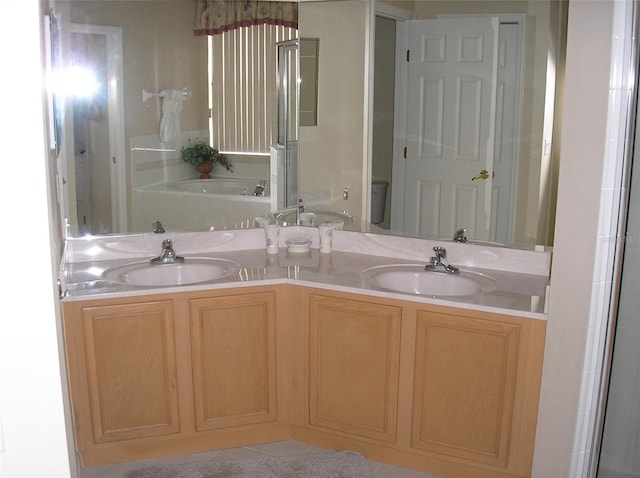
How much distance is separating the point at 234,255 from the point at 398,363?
0.99m

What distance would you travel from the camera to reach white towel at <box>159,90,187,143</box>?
3244 mm

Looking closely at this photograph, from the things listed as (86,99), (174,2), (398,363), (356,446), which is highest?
(174,2)

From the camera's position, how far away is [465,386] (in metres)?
2.73

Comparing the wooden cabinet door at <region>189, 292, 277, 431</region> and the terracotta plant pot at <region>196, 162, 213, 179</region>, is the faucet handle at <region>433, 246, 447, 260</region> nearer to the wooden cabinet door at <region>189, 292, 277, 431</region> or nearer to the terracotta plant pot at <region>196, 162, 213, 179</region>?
the wooden cabinet door at <region>189, 292, 277, 431</region>

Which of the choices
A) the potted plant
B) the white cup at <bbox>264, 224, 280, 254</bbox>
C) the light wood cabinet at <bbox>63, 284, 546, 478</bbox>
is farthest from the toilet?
the potted plant

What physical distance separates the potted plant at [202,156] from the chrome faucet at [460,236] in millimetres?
1140

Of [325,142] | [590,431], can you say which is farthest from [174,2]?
[590,431]

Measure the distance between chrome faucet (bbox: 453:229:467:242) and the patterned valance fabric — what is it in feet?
4.23

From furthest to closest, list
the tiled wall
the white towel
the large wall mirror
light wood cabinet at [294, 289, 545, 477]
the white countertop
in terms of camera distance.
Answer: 1. the white towel
2. the large wall mirror
3. the white countertop
4. light wood cabinet at [294, 289, 545, 477]
5. the tiled wall

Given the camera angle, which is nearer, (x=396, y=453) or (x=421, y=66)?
(x=396, y=453)

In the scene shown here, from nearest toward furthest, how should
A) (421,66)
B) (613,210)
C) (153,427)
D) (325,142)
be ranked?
1. (613,210)
2. (153,427)
3. (421,66)
4. (325,142)

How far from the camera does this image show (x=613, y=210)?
201cm

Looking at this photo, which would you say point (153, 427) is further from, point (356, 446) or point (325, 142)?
point (325, 142)

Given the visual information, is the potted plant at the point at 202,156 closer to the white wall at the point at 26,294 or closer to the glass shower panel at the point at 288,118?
the glass shower panel at the point at 288,118
